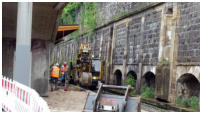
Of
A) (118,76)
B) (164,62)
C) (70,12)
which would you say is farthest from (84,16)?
(164,62)

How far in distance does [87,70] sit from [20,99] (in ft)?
54.7

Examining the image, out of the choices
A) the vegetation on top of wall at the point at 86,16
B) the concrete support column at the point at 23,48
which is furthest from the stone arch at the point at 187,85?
the vegetation on top of wall at the point at 86,16

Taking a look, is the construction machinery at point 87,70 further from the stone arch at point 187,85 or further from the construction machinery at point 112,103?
the construction machinery at point 112,103

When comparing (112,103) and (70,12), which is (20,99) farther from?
(70,12)

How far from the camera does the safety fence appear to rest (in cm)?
642

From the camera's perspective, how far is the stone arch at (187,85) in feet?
54.7

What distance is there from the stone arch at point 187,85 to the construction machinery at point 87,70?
7.67 m

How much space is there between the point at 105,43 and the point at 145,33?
26.5 ft

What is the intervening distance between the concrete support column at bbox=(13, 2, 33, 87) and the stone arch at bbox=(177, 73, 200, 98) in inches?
354

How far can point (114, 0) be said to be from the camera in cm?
2809

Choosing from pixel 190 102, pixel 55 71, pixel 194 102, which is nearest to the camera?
pixel 194 102

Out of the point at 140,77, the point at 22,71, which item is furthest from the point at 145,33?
the point at 22,71

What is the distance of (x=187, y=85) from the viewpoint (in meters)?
17.1

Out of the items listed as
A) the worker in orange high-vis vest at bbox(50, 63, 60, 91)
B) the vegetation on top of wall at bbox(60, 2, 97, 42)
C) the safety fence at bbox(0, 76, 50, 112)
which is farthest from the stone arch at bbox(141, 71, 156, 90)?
the safety fence at bbox(0, 76, 50, 112)
